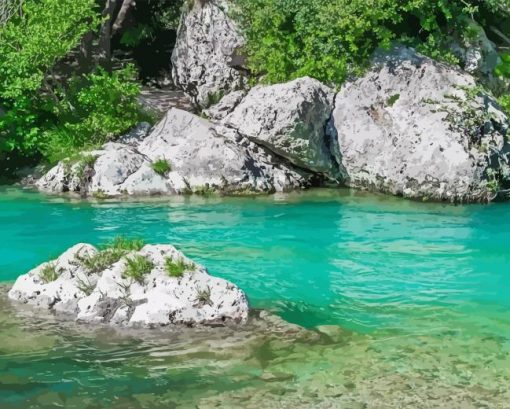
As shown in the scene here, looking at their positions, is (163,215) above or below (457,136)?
below

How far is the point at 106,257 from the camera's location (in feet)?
32.7

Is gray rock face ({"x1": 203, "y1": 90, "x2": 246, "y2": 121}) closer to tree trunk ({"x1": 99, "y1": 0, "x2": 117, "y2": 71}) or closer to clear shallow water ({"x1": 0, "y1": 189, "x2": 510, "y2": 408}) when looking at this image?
tree trunk ({"x1": 99, "y1": 0, "x2": 117, "y2": 71})

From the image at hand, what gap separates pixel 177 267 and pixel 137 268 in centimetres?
51

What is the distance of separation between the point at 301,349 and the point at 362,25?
1338cm

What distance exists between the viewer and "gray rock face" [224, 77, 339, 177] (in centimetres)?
1928

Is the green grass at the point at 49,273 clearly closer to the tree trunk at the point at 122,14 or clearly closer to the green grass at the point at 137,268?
the green grass at the point at 137,268

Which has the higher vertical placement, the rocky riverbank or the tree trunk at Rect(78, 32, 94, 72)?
the tree trunk at Rect(78, 32, 94, 72)

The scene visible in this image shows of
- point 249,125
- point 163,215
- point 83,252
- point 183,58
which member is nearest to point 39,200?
point 163,215

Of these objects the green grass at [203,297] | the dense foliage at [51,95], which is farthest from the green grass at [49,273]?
the dense foliage at [51,95]

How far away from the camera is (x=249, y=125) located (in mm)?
19656

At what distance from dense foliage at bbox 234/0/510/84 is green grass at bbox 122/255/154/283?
1198cm

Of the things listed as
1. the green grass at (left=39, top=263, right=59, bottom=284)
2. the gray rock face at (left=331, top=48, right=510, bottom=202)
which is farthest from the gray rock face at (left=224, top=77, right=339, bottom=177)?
the green grass at (left=39, top=263, right=59, bottom=284)

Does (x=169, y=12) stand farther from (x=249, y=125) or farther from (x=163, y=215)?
(x=163, y=215)

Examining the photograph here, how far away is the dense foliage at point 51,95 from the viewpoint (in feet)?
68.1
